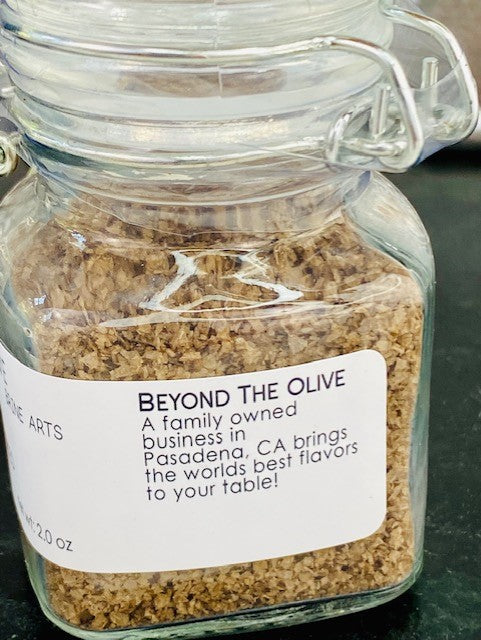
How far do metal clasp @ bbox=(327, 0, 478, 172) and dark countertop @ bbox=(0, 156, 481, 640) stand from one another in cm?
21

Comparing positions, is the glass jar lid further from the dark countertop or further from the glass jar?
the dark countertop

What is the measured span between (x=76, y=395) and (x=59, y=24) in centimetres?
14

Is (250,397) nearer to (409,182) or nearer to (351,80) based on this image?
(351,80)

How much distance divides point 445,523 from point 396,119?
8.8 inches

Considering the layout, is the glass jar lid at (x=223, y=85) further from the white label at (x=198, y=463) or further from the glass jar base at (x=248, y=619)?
the glass jar base at (x=248, y=619)

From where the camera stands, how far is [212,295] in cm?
39

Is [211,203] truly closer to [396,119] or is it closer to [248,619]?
[396,119]

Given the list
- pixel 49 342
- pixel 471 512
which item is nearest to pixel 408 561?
pixel 471 512

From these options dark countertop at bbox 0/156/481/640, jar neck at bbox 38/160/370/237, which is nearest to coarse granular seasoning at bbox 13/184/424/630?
jar neck at bbox 38/160/370/237

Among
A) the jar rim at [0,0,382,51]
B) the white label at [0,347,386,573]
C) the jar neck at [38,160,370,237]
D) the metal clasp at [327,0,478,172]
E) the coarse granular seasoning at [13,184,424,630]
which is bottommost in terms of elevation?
the white label at [0,347,386,573]

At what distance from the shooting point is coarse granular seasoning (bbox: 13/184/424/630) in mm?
394

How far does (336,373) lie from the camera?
0.41 meters

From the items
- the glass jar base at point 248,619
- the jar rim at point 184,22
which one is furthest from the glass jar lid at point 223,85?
the glass jar base at point 248,619

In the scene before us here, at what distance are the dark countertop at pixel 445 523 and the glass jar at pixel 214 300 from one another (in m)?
0.03
